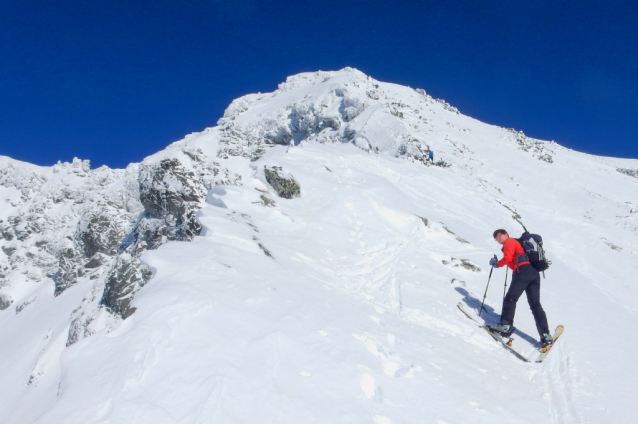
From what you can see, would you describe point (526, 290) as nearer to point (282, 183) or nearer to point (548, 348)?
point (548, 348)

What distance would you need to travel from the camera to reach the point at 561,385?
5156 mm

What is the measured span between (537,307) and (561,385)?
152 centimetres

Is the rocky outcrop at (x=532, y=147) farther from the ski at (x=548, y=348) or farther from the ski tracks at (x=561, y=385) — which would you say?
→ the ski tracks at (x=561, y=385)

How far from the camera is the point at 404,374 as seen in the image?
4578 mm

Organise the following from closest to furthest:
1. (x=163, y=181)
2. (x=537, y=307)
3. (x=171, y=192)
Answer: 1. (x=537, y=307)
2. (x=171, y=192)
3. (x=163, y=181)

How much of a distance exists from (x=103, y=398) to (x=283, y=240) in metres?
6.62

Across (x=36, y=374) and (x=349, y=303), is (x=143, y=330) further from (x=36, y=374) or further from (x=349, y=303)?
(x=36, y=374)

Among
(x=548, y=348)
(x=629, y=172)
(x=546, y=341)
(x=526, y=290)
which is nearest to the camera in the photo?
(x=548, y=348)

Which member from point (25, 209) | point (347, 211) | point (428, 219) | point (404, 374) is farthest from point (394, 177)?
point (25, 209)

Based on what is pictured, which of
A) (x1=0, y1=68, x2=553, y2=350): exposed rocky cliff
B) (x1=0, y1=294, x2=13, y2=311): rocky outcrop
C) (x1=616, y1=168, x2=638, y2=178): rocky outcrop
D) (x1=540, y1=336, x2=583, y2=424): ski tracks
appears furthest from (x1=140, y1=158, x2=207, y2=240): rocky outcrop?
(x1=0, y1=294, x2=13, y2=311): rocky outcrop

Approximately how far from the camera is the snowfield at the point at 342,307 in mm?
3703

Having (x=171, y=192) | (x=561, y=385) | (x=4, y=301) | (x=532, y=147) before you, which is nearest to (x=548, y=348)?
(x=561, y=385)

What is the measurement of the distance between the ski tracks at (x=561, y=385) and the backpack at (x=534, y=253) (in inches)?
59.8

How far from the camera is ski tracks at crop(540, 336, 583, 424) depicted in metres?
4.49
